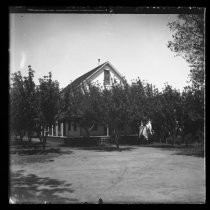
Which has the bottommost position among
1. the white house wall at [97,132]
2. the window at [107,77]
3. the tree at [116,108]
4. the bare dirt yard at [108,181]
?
the bare dirt yard at [108,181]

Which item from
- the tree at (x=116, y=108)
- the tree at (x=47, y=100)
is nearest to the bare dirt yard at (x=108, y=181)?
the tree at (x=47, y=100)

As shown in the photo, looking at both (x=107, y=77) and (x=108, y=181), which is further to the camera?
(x=107, y=77)

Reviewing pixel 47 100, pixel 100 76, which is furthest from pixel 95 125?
pixel 47 100

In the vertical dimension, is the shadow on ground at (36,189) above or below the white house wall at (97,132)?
below

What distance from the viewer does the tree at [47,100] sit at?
1880 cm

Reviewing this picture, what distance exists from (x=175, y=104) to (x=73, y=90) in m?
9.65

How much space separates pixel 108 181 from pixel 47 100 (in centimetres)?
937

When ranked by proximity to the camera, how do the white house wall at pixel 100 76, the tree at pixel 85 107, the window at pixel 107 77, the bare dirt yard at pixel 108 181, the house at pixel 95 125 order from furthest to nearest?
the window at pixel 107 77
the white house wall at pixel 100 76
the house at pixel 95 125
the tree at pixel 85 107
the bare dirt yard at pixel 108 181

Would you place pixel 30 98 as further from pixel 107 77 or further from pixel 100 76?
pixel 107 77

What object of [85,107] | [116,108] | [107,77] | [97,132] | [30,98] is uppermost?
[107,77]

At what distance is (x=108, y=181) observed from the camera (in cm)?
1141

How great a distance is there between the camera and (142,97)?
26.6m

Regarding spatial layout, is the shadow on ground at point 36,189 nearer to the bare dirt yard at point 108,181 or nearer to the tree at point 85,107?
the bare dirt yard at point 108,181
